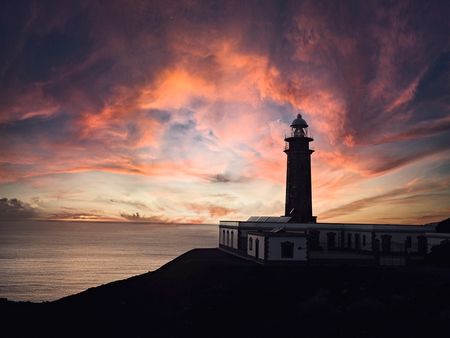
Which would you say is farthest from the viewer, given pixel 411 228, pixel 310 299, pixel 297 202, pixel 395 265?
pixel 297 202

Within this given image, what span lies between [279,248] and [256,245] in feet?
9.43

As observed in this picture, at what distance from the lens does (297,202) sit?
52250 mm

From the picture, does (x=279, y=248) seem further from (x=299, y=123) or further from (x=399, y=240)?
(x=299, y=123)

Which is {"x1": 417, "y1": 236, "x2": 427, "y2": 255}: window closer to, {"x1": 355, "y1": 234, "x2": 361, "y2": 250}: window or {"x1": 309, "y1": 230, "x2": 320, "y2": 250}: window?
{"x1": 355, "y1": 234, "x2": 361, "y2": 250}: window

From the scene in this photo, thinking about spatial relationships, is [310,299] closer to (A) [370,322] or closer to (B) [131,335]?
(A) [370,322]

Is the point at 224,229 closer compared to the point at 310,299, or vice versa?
the point at 310,299

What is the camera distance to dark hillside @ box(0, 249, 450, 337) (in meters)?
25.4

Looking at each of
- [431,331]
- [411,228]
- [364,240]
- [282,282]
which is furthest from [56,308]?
[411,228]

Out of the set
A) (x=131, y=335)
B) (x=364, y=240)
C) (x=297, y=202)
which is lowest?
(x=131, y=335)

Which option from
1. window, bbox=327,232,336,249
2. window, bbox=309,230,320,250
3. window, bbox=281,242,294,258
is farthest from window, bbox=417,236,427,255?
window, bbox=281,242,294,258

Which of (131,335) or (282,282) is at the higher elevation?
(282,282)

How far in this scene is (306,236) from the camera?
124ft

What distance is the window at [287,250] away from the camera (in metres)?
37.8

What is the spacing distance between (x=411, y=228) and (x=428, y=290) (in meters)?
19.3
